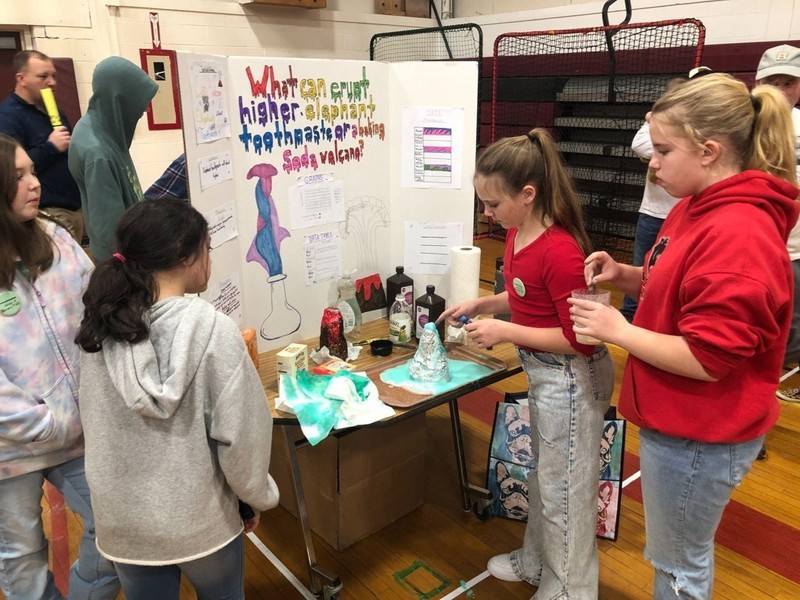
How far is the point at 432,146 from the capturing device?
2.27 metres

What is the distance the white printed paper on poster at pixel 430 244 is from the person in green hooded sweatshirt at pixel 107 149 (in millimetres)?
1098

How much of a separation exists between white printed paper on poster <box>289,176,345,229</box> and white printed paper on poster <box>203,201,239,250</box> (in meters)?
0.25

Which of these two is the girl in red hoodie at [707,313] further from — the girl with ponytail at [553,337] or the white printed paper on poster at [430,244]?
the white printed paper on poster at [430,244]

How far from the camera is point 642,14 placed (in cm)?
523

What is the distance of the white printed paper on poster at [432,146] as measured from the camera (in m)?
2.23

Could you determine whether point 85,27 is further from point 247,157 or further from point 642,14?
point 642,14

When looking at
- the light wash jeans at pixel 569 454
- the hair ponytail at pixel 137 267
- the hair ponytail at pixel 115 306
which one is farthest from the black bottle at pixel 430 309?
the hair ponytail at pixel 115 306

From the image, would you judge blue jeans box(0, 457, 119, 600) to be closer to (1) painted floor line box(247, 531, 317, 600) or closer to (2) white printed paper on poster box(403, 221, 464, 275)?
(1) painted floor line box(247, 531, 317, 600)

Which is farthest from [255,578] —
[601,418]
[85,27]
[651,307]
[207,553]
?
[85,27]

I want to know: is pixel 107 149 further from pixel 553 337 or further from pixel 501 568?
pixel 501 568

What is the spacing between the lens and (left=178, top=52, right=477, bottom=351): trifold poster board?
1864mm

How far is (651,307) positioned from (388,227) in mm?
1284

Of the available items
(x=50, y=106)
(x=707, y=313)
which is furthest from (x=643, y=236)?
(x=50, y=106)

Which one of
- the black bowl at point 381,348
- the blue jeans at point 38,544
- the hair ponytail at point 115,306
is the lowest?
the blue jeans at point 38,544
